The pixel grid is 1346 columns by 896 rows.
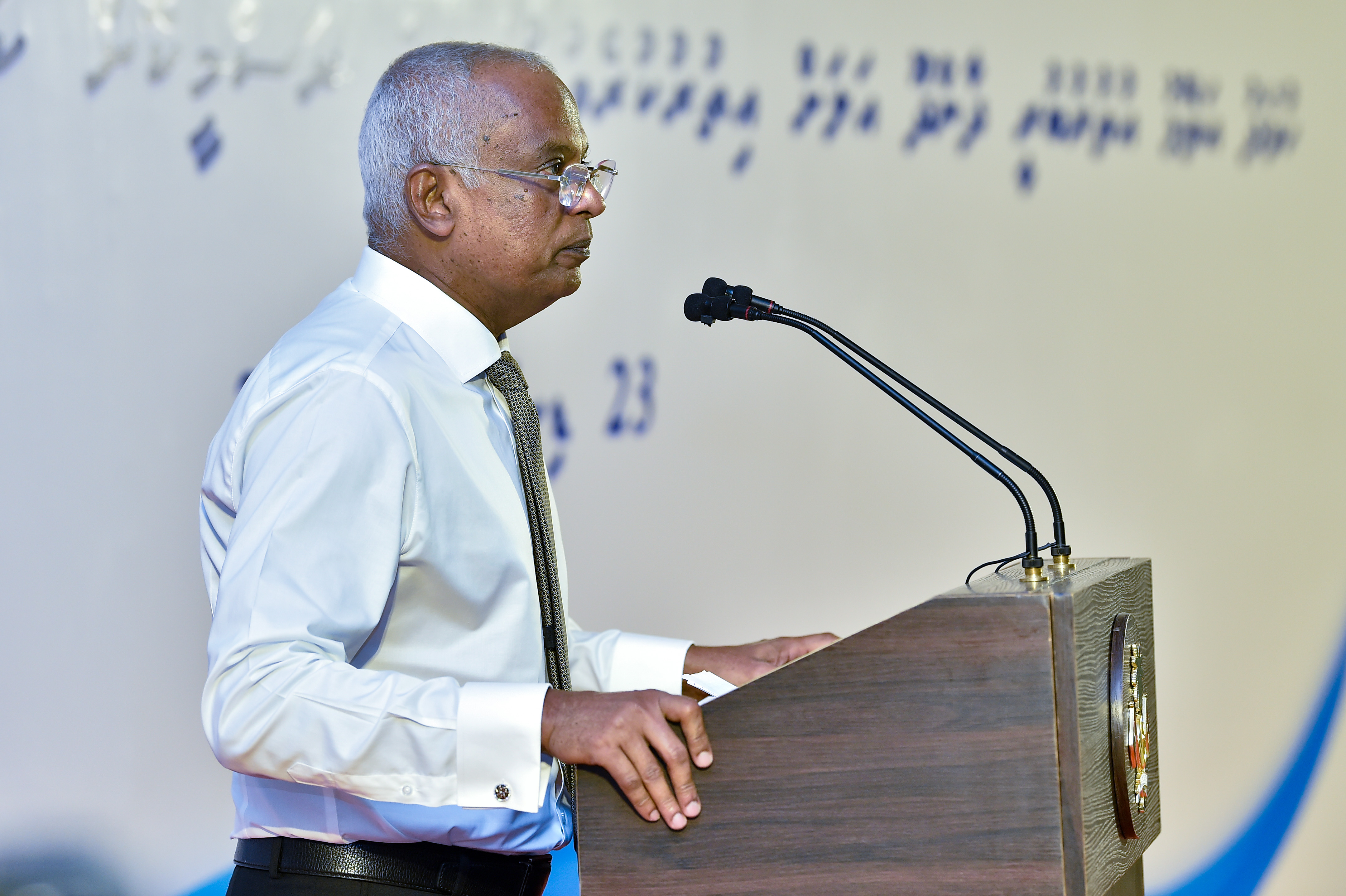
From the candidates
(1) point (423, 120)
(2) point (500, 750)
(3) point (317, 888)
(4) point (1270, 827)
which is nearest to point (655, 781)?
(2) point (500, 750)

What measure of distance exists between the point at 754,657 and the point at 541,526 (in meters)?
0.30

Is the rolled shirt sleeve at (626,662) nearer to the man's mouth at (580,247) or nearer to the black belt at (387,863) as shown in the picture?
the black belt at (387,863)

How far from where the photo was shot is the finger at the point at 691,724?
939 millimetres

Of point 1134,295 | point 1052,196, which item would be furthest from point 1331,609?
point 1052,196

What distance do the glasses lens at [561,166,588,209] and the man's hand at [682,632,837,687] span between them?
0.55 m

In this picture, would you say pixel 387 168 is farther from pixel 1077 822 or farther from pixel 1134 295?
pixel 1134 295

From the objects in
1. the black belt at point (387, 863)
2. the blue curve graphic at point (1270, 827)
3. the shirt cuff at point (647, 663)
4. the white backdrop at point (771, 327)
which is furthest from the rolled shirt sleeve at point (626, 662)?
the blue curve graphic at point (1270, 827)

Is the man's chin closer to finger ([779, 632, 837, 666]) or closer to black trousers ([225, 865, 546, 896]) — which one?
finger ([779, 632, 837, 666])

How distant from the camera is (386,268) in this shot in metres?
1.35

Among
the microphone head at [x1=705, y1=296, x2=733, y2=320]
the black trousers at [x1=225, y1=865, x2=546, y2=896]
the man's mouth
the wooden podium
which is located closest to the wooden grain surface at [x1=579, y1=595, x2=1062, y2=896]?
the wooden podium

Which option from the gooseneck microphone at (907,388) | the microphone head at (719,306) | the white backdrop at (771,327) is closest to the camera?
the gooseneck microphone at (907,388)

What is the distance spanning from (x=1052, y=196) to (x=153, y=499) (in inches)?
82.0

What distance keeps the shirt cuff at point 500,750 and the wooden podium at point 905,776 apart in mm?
51

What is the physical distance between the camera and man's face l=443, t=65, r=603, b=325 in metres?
1.37
